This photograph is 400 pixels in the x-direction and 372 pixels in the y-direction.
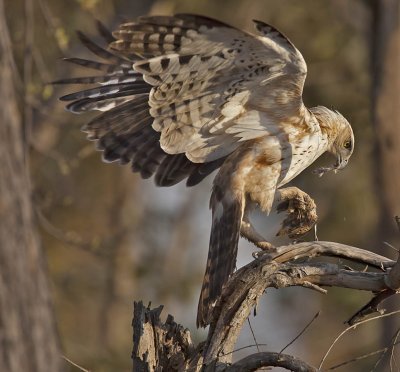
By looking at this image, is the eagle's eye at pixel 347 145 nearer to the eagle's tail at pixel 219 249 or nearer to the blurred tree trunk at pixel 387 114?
the eagle's tail at pixel 219 249

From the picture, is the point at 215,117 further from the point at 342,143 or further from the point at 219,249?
the point at 342,143

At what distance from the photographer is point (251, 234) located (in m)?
6.37

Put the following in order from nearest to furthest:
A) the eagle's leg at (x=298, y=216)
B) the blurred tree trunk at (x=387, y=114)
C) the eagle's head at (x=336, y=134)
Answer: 1. the eagle's leg at (x=298, y=216)
2. the eagle's head at (x=336, y=134)
3. the blurred tree trunk at (x=387, y=114)

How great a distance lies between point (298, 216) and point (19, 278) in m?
1.63

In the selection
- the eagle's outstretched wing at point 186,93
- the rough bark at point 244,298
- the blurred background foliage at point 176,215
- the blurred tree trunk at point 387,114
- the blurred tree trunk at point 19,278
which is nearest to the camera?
the rough bark at point 244,298

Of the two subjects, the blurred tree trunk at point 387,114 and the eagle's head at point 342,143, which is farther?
the blurred tree trunk at point 387,114

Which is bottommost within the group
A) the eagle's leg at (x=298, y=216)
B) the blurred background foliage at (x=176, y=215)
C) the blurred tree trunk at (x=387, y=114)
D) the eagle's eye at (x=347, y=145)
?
the blurred background foliage at (x=176, y=215)

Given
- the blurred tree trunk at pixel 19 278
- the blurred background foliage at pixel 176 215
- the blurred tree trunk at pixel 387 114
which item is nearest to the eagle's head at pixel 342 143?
the blurred tree trunk at pixel 19 278

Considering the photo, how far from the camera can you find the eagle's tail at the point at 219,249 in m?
5.84

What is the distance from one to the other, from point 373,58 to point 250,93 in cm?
511

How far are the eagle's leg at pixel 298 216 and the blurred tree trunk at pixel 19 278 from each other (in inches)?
54.9

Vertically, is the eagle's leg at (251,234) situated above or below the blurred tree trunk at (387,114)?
above

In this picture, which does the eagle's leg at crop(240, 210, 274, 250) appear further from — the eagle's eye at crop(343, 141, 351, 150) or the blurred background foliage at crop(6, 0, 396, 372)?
the blurred background foliage at crop(6, 0, 396, 372)

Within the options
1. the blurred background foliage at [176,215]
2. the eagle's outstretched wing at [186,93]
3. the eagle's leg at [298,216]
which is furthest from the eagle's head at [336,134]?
the blurred background foliage at [176,215]
